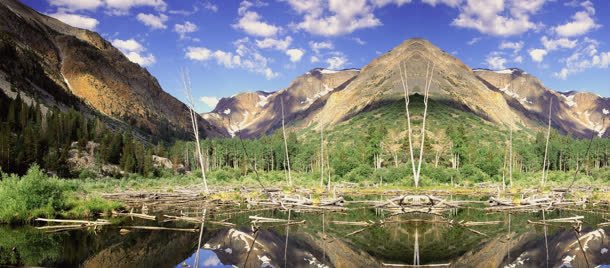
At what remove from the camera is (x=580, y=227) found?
86.9ft

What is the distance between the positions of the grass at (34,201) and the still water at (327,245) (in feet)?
7.45

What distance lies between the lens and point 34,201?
3092 centimetres

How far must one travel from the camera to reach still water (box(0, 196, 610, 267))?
19.6 m

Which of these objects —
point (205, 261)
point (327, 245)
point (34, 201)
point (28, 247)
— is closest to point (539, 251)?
point (327, 245)

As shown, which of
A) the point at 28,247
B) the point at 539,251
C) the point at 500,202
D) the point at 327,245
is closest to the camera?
the point at 539,251

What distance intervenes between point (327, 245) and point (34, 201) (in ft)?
63.0

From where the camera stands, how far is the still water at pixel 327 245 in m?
19.6

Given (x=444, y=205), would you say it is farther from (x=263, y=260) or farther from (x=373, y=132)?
(x=373, y=132)

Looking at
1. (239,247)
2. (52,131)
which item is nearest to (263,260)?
(239,247)

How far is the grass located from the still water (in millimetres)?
2270

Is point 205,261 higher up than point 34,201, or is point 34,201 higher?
point 34,201

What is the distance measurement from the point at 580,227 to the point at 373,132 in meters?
60.7

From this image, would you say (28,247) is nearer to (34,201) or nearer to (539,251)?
(34,201)

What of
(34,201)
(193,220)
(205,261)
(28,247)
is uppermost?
(34,201)
